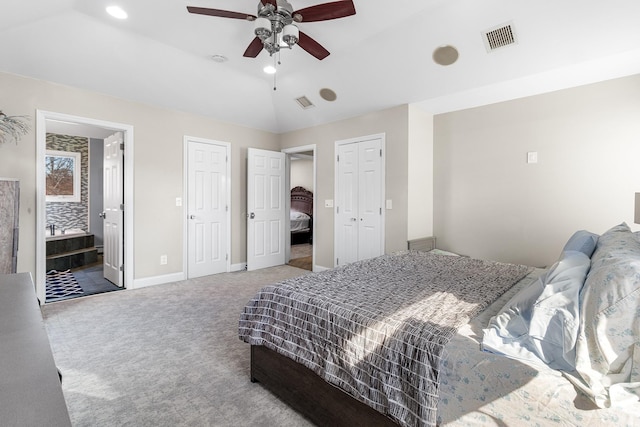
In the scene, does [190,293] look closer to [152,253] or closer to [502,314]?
[152,253]

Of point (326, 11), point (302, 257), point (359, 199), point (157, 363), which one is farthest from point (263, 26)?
point (302, 257)

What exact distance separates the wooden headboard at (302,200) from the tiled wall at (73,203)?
4802 millimetres

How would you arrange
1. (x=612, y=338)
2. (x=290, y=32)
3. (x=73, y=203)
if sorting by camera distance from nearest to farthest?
(x=612, y=338) → (x=290, y=32) → (x=73, y=203)

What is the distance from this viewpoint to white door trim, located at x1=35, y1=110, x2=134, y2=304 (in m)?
3.39

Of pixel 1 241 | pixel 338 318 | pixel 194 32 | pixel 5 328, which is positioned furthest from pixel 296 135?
pixel 5 328

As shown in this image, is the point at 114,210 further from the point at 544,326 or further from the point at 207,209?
the point at 544,326

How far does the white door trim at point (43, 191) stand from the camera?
11.1 ft

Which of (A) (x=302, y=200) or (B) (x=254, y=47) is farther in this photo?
(A) (x=302, y=200)

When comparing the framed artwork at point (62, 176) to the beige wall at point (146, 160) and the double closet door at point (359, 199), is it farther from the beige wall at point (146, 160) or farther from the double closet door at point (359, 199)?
the double closet door at point (359, 199)

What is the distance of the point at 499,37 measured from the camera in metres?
2.82

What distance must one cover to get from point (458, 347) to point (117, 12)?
3.71 metres

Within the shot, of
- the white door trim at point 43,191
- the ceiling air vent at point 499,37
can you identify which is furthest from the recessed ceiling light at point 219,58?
the ceiling air vent at point 499,37

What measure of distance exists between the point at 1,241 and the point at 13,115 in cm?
146

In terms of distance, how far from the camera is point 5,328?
38.2 inches
